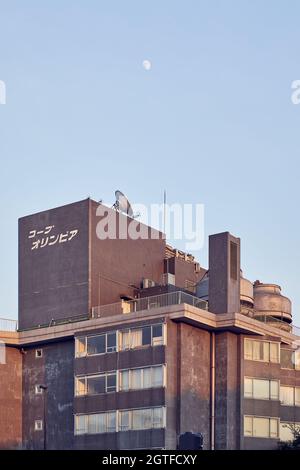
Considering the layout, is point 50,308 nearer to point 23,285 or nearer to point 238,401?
point 23,285

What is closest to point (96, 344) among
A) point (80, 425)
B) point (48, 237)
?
point (80, 425)

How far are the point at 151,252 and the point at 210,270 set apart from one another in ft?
33.3

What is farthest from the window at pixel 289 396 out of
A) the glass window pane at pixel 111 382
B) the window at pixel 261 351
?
the glass window pane at pixel 111 382

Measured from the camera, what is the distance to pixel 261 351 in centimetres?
7962

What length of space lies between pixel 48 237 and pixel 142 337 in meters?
14.6

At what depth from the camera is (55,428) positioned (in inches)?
3132

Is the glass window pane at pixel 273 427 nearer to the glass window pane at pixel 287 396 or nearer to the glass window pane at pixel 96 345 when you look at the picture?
the glass window pane at pixel 287 396

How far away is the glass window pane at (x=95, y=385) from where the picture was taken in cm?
7600

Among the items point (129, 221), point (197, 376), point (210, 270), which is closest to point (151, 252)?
point (129, 221)

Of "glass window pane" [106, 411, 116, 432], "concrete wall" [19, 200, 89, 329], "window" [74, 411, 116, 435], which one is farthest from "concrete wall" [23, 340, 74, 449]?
"glass window pane" [106, 411, 116, 432]

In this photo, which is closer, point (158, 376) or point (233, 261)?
point (158, 376)

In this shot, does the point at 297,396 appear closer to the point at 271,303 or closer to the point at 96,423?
the point at 271,303

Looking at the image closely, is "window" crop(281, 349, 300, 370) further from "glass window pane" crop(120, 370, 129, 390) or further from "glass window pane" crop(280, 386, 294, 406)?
"glass window pane" crop(120, 370, 129, 390)

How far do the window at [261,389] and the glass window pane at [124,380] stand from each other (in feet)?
31.9
